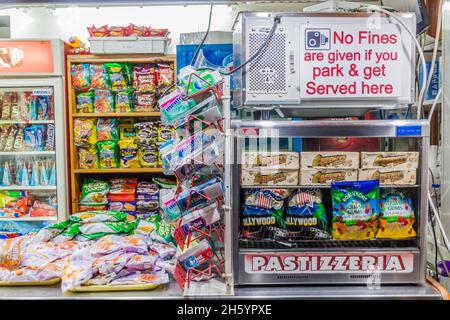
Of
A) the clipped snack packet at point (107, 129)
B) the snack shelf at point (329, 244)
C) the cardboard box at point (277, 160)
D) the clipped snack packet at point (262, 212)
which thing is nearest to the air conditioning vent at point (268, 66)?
the cardboard box at point (277, 160)

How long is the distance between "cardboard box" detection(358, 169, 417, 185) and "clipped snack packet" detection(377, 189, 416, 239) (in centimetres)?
7

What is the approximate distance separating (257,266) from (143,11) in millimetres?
3259

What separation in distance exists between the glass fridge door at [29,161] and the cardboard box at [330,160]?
10.2 ft

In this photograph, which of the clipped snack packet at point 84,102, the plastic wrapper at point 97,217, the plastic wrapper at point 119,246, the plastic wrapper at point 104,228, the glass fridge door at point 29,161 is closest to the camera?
the plastic wrapper at point 119,246

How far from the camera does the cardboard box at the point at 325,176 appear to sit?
66.8 inches

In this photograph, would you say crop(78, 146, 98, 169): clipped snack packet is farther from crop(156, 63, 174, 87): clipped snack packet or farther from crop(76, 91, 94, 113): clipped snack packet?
crop(156, 63, 174, 87): clipped snack packet

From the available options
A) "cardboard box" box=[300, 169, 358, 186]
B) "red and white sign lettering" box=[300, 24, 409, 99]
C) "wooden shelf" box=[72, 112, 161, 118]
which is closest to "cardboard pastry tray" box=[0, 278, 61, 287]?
"cardboard box" box=[300, 169, 358, 186]

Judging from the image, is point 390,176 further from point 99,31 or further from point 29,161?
point 29,161

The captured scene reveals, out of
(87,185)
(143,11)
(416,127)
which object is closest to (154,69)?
(143,11)

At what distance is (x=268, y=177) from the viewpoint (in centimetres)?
168

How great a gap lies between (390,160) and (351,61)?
1.35 feet

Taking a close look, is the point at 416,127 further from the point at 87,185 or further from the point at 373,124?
the point at 87,185

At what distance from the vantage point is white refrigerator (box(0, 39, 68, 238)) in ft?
13.2

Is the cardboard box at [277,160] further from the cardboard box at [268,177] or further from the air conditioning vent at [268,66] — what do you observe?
the air conditioning vent at [268,66]
